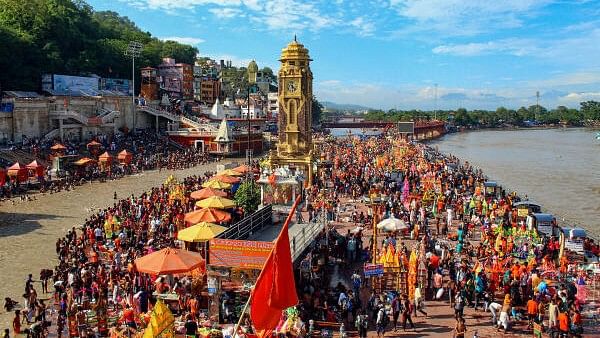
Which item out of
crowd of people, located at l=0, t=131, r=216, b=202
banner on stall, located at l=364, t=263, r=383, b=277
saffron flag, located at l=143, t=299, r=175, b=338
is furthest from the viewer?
crowd of people, located at l=0, t=131, r=216, b=202

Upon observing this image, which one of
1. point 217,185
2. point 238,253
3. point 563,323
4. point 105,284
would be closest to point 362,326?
point 238,253

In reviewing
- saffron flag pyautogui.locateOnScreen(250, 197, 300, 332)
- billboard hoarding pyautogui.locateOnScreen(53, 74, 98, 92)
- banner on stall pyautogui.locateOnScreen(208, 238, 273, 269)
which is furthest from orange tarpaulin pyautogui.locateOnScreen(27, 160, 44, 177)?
saffron flag pyautogui.locateOnScreen(250, 197, 300, 332)

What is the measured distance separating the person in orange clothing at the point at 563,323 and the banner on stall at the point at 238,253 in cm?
658

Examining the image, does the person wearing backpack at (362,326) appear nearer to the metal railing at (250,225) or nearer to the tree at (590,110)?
the metal railing at (250,225)

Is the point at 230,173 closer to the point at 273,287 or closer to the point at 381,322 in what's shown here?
the point at 381,322

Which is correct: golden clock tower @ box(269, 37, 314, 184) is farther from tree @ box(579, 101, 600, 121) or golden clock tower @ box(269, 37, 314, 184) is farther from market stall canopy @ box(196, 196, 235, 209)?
tree @ box(579, 101, 600, 121)

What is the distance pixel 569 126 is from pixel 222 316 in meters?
198

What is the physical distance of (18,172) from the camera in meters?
30.4

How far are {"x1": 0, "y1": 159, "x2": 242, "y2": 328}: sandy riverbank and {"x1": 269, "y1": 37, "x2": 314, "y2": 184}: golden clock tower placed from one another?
9.53m

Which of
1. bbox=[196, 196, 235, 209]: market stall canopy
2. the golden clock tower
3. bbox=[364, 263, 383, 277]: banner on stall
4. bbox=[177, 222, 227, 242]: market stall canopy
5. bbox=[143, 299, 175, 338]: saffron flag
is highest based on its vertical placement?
the golden clock tower

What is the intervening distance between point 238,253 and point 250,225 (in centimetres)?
369

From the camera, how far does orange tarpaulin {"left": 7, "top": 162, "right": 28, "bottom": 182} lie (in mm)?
30272

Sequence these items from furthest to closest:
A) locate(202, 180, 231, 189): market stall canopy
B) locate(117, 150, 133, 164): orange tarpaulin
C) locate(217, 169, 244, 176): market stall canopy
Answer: locate(117, 150, 133, 164): orange tarpaulin
locate(217, 169, 244, 176): market stall canopy
locate(202, 180, 231, 189): market stall canopy

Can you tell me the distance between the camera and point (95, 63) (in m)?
65.3
